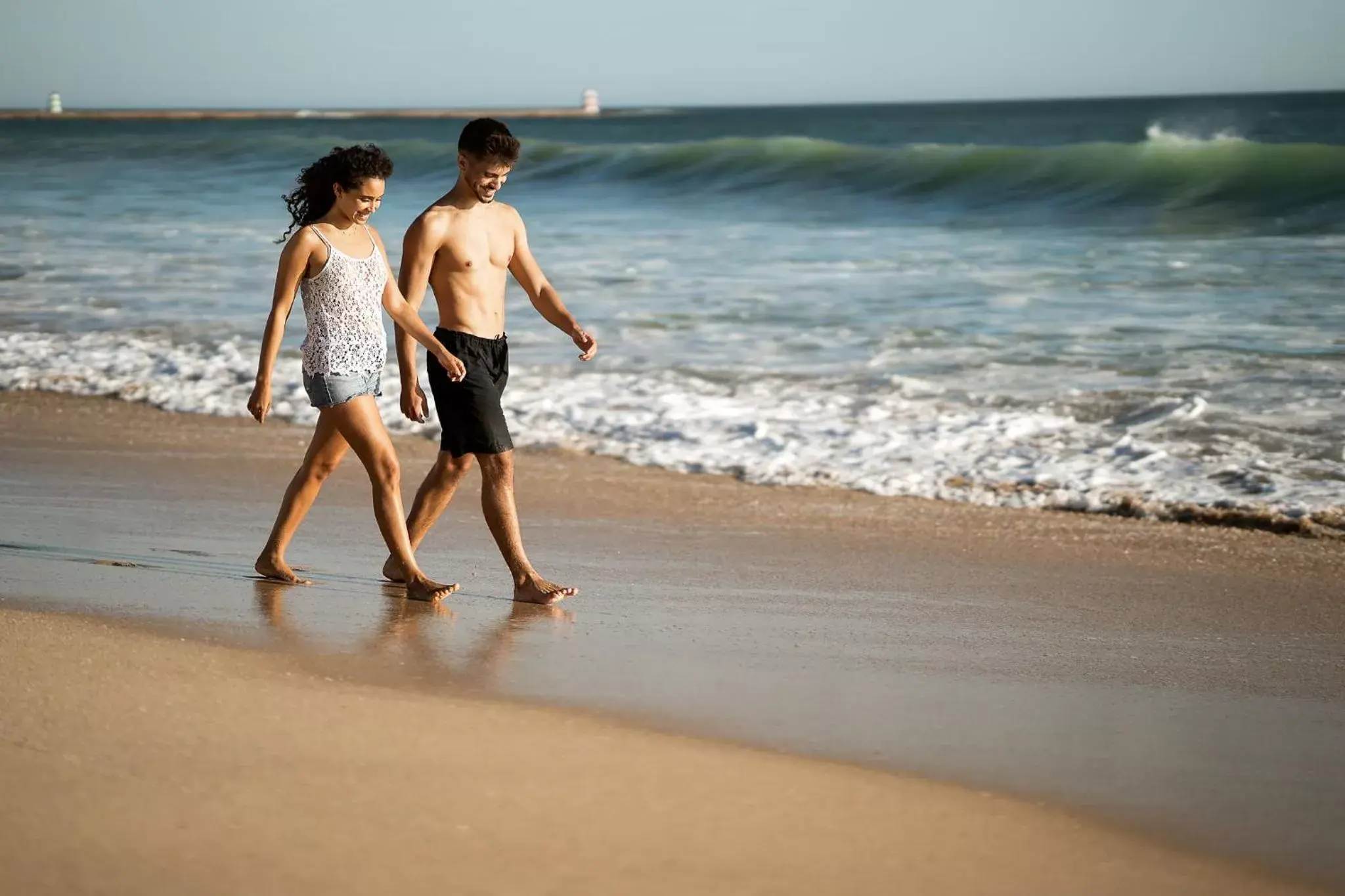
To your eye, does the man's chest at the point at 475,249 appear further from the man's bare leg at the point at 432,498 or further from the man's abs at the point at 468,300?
the man's bare leg at the point at 432,498

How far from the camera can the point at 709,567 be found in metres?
5.61

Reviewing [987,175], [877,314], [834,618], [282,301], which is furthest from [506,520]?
[987,175]

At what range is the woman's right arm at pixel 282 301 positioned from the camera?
4.70 m

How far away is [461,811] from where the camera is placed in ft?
9.91

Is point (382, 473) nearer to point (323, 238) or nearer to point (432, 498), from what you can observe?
point (432, 498)

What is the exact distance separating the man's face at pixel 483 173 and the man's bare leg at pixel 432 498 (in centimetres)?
89

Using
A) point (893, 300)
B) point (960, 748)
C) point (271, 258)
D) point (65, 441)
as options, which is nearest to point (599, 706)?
point (960, 748)

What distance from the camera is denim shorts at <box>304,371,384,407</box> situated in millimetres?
4828

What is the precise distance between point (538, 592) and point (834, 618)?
37.9 inches

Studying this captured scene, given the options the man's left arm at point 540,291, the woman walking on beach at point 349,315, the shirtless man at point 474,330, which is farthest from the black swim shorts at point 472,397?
the man's left arm at point 540,291

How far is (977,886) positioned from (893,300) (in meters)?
11.6

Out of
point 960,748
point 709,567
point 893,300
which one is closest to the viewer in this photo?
point 960,748

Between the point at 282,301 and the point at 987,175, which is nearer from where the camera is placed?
the point at 282,301

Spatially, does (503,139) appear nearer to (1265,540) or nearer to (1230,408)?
(1265,540)
